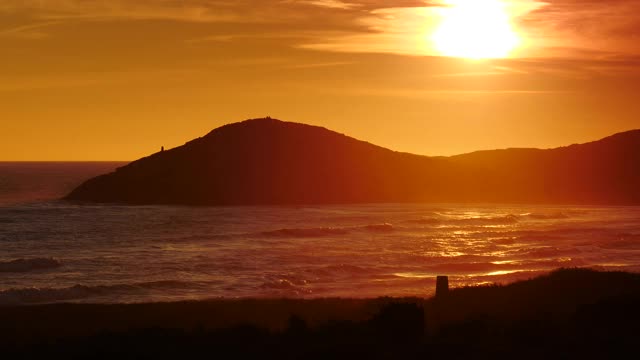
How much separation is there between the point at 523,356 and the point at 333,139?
3879 inches

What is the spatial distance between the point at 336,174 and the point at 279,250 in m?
58.0

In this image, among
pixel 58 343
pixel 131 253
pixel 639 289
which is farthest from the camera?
pixel 131 253

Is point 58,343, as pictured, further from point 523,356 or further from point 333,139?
point 333,139

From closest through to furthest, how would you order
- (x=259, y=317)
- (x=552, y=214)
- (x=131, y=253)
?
(x=259, y=317) → (x=131, y=253) → (x=552, y=214)

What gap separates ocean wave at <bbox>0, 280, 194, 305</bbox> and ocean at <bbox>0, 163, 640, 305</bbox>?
0.07 meters

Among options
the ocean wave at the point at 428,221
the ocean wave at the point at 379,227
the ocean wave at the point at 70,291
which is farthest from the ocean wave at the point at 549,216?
the ocean wave at the point at 70,291

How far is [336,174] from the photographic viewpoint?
110 metres

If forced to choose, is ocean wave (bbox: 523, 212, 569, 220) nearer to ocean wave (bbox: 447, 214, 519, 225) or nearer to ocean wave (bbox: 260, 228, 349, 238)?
ocean wave (bbox: 447, 214, 519, 225)

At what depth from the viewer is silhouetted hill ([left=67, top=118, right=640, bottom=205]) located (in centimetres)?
10206

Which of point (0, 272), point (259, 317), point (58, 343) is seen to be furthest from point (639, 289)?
point (0, 272)

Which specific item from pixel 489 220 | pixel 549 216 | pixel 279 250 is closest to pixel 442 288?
pixel 279 250

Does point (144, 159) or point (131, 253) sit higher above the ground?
point (144, 159)

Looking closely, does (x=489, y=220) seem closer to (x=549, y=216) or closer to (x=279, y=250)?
(x=549, y=216)

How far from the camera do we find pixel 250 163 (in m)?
106
